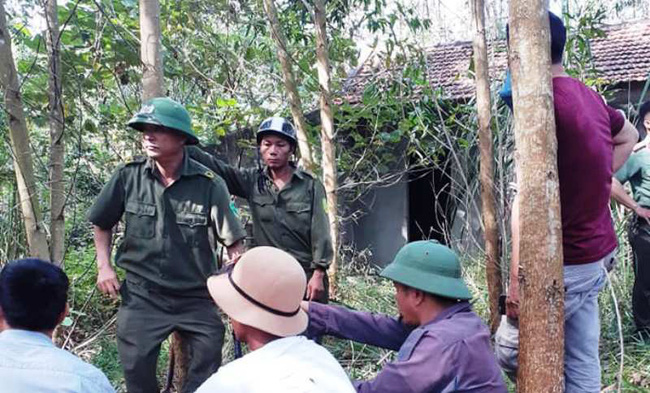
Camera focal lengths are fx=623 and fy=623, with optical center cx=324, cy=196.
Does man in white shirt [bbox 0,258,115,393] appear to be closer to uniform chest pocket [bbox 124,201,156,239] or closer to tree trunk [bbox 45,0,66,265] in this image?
uniform chest pocket [bbox 124,201,156,239]

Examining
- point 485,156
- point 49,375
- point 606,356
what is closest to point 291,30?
point 485,156

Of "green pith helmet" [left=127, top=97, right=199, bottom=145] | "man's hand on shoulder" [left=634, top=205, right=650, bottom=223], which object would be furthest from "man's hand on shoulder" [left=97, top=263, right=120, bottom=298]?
"man's hand on shoulder" [left=634, top=205, right=650, bottom=223]

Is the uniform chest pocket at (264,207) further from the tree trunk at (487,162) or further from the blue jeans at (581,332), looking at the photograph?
the blue jeans at (581,332)

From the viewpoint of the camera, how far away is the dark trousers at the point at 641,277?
4367 millimetres

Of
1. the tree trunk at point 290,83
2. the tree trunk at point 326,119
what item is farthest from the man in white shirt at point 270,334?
the tree trunk at point 326,119

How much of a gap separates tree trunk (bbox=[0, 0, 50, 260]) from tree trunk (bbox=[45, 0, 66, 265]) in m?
0.11

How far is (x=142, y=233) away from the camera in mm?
3137

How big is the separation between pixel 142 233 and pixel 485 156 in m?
2.37

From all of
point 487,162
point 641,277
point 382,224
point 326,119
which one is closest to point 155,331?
point 487,162

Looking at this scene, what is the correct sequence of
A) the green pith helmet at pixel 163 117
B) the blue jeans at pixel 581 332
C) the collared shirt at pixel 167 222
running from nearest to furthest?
the blue jeans at pixel 581 332, the green pith helmet at pixel 163 117, the collared shirt at pixel 167 222

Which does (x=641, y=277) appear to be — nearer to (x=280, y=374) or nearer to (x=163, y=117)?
(x=163, y=117)

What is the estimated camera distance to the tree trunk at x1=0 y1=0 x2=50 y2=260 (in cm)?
319

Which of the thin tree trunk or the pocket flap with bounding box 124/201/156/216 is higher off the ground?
the thin tree trunk

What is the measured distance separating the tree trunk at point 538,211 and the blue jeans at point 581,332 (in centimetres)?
47
